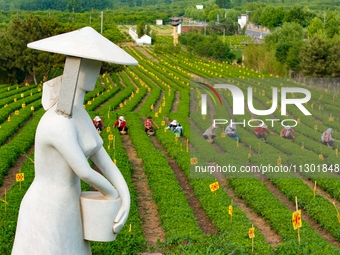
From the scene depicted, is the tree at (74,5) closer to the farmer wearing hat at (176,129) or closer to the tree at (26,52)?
the tree at (26,52)

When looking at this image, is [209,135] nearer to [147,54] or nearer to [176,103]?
[176,103]

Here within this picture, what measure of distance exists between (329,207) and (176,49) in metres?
61.4

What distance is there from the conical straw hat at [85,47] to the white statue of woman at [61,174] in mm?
155

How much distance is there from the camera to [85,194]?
691 cm

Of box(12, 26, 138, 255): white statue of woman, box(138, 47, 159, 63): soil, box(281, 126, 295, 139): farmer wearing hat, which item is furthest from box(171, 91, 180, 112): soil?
box(138, 47, 159, 63): soil

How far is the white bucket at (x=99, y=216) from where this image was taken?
6656 millimetres

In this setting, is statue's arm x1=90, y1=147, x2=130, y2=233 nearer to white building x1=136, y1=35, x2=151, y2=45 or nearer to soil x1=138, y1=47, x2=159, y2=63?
soil x1=138, y1=47, x2=159, y2=63

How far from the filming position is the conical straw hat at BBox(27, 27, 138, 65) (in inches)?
240

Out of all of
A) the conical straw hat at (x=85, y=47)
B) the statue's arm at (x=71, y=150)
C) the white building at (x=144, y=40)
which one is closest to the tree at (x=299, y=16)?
the white building at (x=144, y=40)

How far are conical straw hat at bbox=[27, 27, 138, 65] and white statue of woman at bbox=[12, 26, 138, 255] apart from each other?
0.16 m

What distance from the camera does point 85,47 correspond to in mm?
6191

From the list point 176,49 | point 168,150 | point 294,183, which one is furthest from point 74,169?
point 176,49

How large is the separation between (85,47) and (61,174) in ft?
4.05

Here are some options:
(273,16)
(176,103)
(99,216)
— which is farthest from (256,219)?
(273,16)
